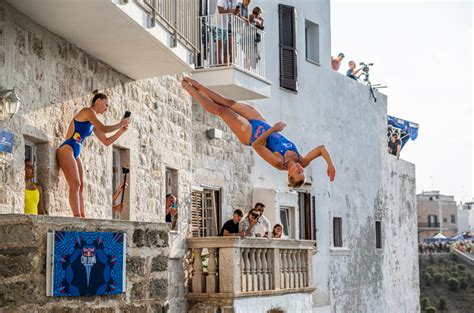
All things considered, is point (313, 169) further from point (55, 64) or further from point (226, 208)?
point (55, 64)

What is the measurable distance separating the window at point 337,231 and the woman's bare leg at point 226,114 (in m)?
8.45

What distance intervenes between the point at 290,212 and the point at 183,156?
5.11 m

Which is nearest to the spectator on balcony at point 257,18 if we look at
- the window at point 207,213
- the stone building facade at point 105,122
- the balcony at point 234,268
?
the stone building facade at point 105,122

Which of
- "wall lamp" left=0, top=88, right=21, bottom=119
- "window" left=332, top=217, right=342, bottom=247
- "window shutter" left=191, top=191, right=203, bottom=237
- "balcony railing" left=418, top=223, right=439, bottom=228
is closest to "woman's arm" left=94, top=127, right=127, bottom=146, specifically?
"wall lamp" left=0, top=88, right=21, bottom=119

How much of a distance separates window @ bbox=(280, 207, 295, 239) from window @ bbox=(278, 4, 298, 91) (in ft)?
9.19

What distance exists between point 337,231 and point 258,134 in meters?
8.83

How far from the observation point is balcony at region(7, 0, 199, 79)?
1106cm

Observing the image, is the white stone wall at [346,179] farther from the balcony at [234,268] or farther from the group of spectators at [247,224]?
the balcony at [234,268]

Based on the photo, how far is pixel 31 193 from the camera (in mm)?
10875

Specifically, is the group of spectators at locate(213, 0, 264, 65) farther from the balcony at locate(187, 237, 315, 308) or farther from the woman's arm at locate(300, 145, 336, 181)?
the balcony at locate(187, 237, 315, 308)

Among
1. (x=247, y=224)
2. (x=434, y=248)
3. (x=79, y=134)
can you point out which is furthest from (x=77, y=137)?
(x=434, y=248)

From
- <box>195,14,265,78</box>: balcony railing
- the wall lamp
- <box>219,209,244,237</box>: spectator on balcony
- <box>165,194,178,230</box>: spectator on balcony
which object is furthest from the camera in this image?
<box>195,14,265,78</box>: balcony railing

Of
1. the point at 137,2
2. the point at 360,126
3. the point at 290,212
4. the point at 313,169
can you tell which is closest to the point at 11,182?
the point at 137,2

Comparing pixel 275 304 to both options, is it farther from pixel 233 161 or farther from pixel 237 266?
pixel 233 161
